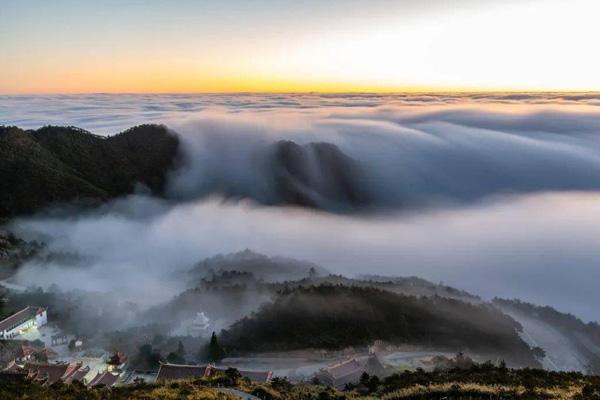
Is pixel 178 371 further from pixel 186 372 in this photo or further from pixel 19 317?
pixel 19 317

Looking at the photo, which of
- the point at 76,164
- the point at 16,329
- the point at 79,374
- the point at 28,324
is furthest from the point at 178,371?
the point at 76,164

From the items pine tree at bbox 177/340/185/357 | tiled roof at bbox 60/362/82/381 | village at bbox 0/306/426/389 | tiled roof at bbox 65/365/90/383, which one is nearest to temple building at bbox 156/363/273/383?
village at bbox 0/306/426/389

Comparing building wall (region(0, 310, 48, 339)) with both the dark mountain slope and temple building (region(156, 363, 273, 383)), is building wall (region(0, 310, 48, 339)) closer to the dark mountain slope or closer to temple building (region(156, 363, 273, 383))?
temple building (region(156, 363, 273, 383))

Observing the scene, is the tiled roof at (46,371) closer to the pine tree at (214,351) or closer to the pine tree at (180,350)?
the pine tree at (180,350)

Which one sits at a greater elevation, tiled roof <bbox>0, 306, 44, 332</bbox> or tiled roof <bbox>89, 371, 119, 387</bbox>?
tiled roof <bbox>89, 371, 119, 387</bbox>

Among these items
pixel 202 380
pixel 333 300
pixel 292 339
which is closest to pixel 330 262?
pixel 333 300

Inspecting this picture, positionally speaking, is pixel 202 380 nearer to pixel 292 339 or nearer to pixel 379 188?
pixel 292 339
